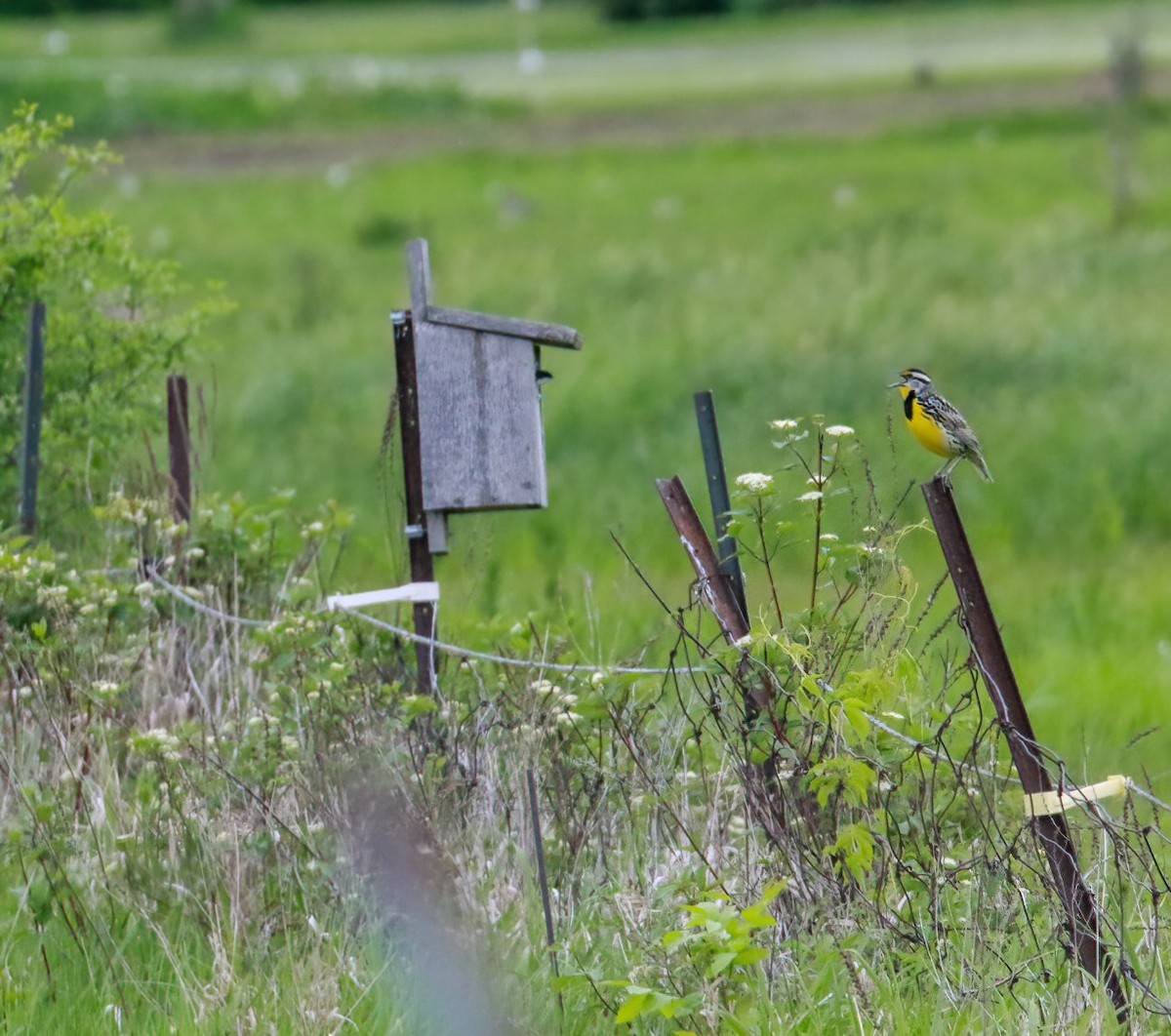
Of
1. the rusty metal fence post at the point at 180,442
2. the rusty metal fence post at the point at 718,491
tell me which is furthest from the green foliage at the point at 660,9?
the rusty metal fence post at the point at 718,491

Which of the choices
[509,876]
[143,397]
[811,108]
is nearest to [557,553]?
[143,397]

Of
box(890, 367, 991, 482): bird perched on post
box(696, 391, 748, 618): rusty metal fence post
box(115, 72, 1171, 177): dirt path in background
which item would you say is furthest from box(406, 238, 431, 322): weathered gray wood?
box(115, 72, 1171, 177): dirt path in background

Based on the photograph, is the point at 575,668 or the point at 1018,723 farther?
the point at 575,668

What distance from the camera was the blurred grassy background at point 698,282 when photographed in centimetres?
1038

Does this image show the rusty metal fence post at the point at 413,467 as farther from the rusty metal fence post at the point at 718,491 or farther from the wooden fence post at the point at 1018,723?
the wooden fence post at the point at 1018,723

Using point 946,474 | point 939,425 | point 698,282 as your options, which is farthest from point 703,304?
point 946,474

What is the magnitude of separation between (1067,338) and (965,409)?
1.71 metres

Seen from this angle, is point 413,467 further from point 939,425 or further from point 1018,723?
point 1018,723

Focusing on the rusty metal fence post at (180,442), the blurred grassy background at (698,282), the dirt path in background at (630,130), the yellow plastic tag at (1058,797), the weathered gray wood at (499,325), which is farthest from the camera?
the dirt path in background at (630,130)

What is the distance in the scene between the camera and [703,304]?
55.6ft

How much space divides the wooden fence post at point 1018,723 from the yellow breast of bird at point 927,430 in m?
1.40

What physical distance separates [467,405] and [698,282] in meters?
12.3

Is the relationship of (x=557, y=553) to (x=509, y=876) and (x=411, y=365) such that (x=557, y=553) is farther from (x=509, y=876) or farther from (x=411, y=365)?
(x=509, y=876)

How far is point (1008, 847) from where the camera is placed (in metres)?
4.38
